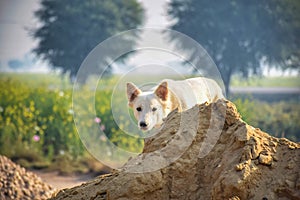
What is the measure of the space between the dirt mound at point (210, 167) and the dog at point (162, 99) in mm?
1669

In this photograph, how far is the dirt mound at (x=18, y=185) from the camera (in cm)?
693

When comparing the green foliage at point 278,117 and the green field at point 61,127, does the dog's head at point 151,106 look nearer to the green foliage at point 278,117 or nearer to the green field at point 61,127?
the green field at point 61,127

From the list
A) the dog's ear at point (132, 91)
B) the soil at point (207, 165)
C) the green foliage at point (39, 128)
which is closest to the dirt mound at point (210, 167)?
the soil at point (207, 165)

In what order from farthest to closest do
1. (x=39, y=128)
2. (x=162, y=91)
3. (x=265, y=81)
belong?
(x=265, y=81), (x=39, y=128), (x=162, y=91)

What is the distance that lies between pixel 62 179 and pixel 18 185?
2.83 metres

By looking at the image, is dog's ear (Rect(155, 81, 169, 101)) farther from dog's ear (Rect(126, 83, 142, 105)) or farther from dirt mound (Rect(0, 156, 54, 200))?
dirt mound (Rect(0, 156, 54, 200))

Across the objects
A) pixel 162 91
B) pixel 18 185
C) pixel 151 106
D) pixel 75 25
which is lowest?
pixel 18 185

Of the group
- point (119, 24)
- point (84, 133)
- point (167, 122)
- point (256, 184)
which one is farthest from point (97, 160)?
point (119, 24)

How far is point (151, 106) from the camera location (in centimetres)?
646

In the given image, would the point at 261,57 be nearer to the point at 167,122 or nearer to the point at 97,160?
the point at 97,160

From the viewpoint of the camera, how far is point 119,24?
21016 mm

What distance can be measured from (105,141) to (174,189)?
7.38 metres

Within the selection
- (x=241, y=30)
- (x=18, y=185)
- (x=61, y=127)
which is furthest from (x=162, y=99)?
(x=241, y=30)

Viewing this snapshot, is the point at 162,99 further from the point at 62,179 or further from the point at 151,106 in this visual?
the point at 62,179
